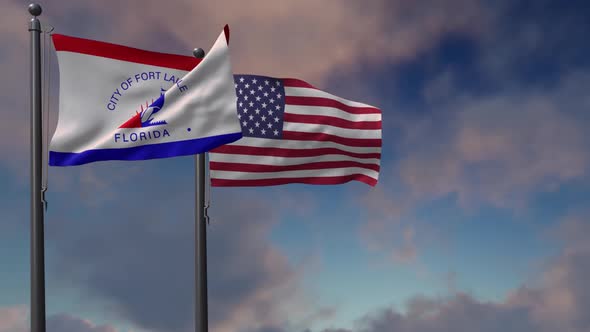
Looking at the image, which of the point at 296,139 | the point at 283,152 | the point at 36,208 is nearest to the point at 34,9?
the point at 36,208

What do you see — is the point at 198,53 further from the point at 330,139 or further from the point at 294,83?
the point at 330,139

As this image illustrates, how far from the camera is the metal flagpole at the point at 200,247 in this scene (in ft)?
37.9

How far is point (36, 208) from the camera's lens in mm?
8906

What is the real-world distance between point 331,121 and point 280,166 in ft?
5.20

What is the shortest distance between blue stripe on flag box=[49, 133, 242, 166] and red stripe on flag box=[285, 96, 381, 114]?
11.5 ft

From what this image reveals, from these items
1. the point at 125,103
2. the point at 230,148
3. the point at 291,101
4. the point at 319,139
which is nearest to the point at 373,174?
the point at 319,139

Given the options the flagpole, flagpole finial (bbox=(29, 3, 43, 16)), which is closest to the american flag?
the flagpole

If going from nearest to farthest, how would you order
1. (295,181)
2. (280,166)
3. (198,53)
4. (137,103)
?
(137,103) < (198,53) < (280,166) < (295,181)

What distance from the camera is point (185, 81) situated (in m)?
10.4

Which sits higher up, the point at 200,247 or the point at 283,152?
the point at 283,152

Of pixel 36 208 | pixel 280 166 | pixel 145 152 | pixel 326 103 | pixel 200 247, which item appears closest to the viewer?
pixel 36 208

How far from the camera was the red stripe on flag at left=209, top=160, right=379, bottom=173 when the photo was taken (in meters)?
12.6

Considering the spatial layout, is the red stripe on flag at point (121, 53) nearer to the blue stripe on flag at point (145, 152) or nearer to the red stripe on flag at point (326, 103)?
the blue stripe on flag at point (145, 152)

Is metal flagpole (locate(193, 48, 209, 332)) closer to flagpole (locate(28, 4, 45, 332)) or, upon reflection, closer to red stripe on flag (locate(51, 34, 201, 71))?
red stripe on flag (locate(51, 34, 201, 71))
